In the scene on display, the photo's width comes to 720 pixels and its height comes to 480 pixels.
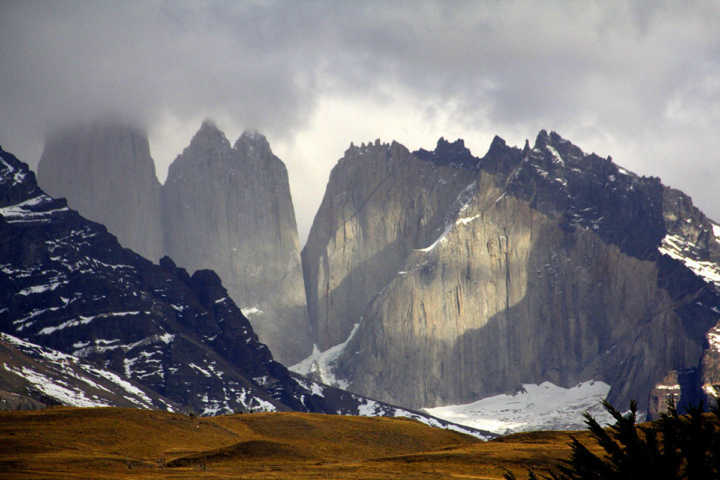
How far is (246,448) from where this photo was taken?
89438mm

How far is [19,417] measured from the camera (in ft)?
319

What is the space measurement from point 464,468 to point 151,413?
4570 cm

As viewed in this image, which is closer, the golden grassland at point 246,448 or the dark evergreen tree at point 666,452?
the dark evergreen tree at point 666,452

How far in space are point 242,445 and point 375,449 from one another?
62.8ft

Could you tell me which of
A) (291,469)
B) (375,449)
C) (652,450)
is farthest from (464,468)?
(652,450)

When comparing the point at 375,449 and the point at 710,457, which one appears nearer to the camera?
the point at 710,457

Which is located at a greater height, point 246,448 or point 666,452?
point 666,452

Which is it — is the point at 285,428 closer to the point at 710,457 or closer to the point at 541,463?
the point at 541,463

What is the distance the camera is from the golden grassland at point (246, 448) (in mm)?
71188

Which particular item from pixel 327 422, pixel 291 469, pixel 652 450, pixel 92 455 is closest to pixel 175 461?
pixel 92 455

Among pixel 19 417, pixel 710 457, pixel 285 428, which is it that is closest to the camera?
pixel 710 457

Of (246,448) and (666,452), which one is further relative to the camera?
(246,448)

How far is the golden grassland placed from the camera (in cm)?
Result: 7119

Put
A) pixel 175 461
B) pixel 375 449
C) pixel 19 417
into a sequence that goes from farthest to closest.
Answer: pixel 375 449 < pixel 19 417 < pixel 175 461
